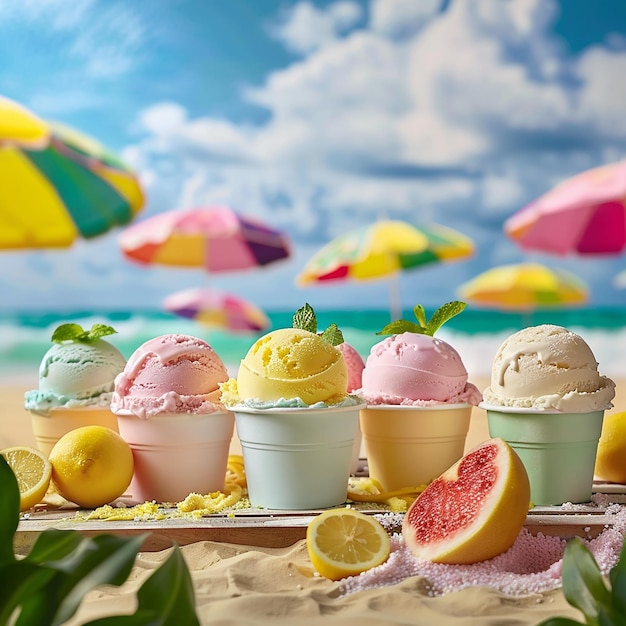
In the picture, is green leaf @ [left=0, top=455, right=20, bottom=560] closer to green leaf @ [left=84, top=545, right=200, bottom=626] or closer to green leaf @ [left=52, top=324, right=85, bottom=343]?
green leaf @ [left=84, top=545, right=200, bottom=626]

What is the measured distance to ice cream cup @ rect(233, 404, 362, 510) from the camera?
2502mm

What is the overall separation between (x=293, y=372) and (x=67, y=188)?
20.3 ft

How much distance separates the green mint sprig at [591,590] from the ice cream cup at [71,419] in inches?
76.8

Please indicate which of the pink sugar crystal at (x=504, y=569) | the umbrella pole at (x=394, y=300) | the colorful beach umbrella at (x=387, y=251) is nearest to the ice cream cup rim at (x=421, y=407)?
the pink sugar crystal at (x=504, y=569)

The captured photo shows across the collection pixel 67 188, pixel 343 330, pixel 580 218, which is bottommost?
pixel 343 330

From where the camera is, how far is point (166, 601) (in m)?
1.25

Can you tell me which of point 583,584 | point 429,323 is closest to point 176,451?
point 429,323

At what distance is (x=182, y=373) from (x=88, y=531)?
64cm

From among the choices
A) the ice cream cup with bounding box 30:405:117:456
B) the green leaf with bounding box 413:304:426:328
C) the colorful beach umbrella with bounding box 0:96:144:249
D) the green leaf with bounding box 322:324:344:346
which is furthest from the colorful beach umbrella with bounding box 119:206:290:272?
the green leaf with bounding box 322:324:344:346

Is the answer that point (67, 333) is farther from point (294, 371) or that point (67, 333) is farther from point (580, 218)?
point (580, 218)

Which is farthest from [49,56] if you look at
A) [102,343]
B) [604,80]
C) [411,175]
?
[102,343]

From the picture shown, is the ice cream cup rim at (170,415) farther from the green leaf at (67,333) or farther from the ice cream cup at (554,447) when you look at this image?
the ice cream cup at (554,447)

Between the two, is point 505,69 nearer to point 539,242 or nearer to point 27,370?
point 539,242

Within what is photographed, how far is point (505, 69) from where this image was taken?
57.0 ft
